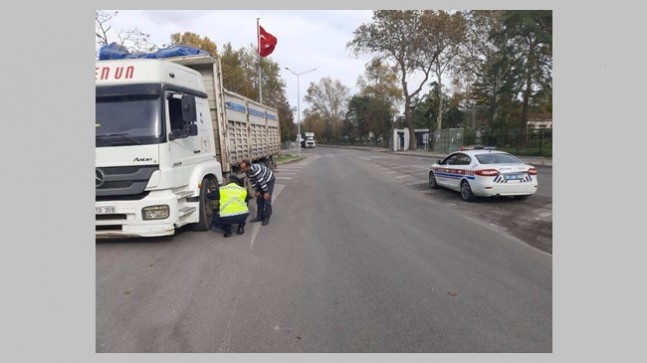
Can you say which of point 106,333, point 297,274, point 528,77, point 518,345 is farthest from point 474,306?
point 528,77

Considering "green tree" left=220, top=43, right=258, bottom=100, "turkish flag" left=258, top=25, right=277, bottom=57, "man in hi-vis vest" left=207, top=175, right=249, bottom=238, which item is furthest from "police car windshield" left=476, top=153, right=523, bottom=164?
"green tree" left=220, top=43, right=258, bottom=100

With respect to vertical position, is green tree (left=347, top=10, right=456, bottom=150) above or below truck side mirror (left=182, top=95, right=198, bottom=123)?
above

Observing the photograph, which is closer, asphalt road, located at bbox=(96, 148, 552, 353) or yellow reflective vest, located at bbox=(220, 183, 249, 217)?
asphalt road, located at bbox=(96, 148, 552, 353)

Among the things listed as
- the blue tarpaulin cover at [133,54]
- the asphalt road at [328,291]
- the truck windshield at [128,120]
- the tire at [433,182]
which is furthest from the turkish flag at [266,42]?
the truck windshield at [128,120]

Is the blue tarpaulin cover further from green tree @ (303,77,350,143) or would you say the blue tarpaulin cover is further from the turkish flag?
green tree @ (303,77,350,143)

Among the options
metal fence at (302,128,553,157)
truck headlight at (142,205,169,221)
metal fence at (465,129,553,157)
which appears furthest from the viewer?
metal fence at (302,128,553,157)

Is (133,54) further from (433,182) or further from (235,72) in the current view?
(235,72)

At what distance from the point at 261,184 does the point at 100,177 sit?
2.62 meters

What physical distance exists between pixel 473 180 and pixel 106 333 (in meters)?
8.37

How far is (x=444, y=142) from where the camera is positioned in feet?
119

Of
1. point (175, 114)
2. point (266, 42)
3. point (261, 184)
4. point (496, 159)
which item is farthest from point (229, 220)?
point (266, 42)

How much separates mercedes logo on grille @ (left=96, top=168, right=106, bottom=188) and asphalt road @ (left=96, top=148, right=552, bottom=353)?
1072mm

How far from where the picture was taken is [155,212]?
531 cm

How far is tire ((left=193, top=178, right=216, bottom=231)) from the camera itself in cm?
639
